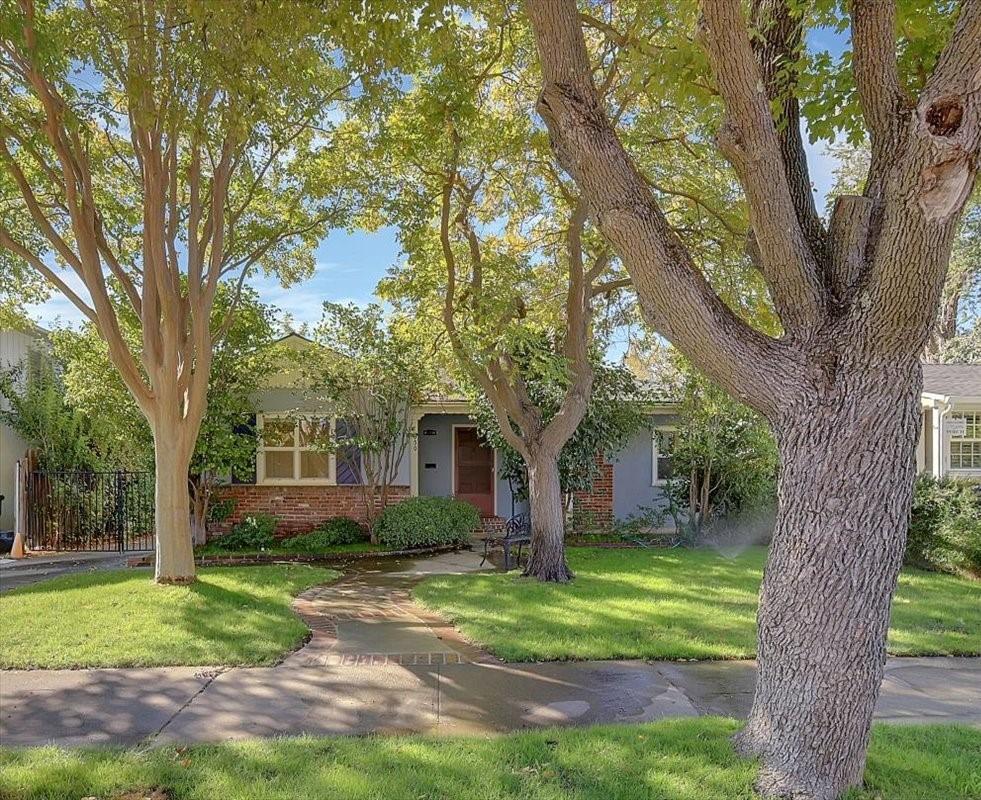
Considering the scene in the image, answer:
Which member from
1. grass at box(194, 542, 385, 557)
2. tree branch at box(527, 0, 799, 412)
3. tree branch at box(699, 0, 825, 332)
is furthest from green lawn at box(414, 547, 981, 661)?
tree branch at box(699, 0, 825, 332)

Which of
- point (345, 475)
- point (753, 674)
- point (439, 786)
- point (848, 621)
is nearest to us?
point (848, 621)

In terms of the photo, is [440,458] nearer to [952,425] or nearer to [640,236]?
[952,425]

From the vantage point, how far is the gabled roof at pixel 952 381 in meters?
15.6

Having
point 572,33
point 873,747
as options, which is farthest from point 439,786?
point 572,33

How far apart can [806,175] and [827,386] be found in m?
1.42

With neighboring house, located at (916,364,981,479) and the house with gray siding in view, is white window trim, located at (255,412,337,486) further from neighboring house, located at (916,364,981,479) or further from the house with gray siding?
neighboring house, located at (916,364,981,479)

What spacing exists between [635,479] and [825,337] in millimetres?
13192

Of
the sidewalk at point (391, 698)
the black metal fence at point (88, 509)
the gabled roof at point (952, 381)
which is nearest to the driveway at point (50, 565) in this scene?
the black metal fence at point (88, 509)

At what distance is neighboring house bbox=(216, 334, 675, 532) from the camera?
15.2 m

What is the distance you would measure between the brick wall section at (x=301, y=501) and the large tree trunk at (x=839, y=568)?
12.3 metres

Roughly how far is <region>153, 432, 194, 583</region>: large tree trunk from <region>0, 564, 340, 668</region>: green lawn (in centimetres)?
25

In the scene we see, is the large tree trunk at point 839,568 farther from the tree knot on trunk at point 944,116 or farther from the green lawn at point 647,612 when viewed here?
the green lawn at point 647,612

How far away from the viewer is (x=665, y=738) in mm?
4387

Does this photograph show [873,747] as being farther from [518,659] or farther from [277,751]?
[277,751]
